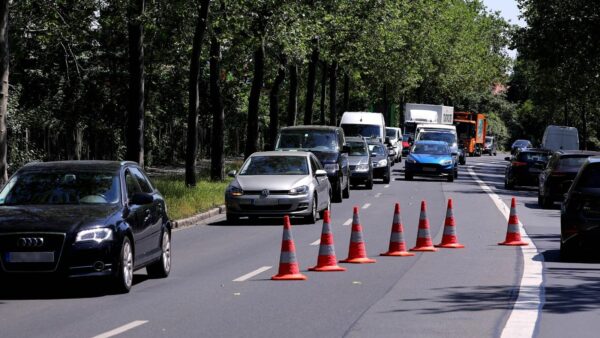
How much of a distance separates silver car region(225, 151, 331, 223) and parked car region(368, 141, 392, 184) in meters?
19.4

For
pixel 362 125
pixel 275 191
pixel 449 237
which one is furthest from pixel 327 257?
pixel 362 125

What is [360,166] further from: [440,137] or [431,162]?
[440,137]

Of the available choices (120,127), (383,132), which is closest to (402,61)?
(383,132)

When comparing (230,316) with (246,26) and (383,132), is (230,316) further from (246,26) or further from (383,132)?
(383,132)

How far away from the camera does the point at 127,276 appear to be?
13.2 meters

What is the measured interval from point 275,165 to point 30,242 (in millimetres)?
13305

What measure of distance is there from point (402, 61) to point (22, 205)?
65231 millimetres

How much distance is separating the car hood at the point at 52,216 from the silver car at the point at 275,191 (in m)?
10.7

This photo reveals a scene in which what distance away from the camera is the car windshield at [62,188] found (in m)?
13.6

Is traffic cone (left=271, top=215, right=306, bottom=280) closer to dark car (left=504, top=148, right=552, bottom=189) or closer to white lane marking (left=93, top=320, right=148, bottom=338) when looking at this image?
white lane marking (left=93, top=320, right=148, bottom=338)

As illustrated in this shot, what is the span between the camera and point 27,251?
1247 cm

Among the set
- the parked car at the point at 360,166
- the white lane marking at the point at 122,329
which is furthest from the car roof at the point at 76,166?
the parked car at the point at 360,166

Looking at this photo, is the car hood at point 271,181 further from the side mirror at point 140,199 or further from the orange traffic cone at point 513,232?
the side mirror at point 140,199

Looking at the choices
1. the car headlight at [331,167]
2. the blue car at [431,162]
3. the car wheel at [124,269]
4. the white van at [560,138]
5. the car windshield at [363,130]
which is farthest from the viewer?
the white van at [560,138]
